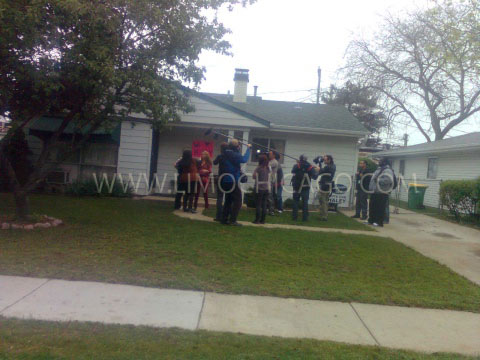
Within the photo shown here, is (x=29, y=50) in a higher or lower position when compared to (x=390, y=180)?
higher

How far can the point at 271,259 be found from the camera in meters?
6.89

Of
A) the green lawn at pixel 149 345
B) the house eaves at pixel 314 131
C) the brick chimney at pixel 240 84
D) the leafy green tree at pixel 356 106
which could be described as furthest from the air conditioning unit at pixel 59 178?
the leafy green tree at pixel 356 106

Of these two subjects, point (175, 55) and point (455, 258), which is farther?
point (175, 55)

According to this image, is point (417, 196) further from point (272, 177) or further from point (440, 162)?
point (272, 177)

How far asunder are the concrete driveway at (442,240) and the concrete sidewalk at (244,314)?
7.75 feet

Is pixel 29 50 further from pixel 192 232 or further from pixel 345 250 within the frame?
pixel 345 250

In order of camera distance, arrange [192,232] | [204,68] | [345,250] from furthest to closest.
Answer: [204,68]
[192,232]
[345,250]

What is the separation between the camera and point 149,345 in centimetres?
382

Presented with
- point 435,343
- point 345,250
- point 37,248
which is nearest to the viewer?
point 435,343

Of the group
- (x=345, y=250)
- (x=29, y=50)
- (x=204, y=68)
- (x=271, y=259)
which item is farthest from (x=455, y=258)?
(x=29, y=50)

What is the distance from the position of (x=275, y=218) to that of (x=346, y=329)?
661 centimetres

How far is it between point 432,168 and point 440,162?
1.05 metres

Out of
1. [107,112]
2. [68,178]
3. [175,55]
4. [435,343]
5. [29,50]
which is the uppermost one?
[175,55]

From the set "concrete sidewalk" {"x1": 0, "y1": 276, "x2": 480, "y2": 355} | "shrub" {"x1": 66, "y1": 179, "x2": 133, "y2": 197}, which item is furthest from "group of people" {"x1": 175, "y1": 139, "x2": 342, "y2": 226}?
"concrete sidewalk" {"x1": 0, "y1": 276, "x2": 480, "y2": 355}
